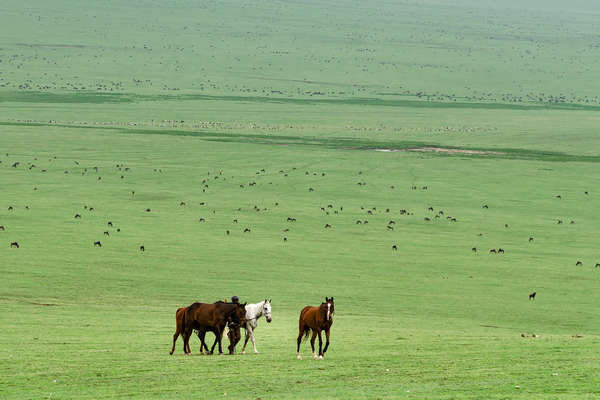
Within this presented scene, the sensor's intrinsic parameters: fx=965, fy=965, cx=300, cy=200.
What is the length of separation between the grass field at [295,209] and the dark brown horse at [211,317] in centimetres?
55

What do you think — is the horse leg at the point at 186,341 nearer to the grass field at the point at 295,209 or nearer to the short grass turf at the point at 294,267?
the grass field at the point at 295,209

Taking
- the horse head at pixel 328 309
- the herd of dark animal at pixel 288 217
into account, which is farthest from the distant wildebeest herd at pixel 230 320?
the herd of dark animal at pixel 288 217

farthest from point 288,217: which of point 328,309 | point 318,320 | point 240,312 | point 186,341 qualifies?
point 328,309

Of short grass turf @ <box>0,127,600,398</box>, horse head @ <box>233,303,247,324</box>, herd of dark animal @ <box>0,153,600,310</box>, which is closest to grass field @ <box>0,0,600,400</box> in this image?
short grass turf @ <box>0,127,600,398</box>

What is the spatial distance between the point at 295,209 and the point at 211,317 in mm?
33192

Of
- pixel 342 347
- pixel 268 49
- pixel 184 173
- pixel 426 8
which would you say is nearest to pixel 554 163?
pixel 184 173

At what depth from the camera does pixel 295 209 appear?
166ft

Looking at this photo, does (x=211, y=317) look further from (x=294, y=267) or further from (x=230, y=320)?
(x=294, y=267)

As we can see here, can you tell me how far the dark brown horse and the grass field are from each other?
554mm

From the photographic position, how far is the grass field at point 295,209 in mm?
16562

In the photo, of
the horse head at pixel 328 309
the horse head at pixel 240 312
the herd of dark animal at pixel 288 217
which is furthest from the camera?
the herd of dark animal at pixel 288 217

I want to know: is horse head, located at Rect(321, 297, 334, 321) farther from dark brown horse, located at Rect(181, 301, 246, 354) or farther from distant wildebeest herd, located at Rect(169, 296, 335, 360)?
dark brown horse, located at Rect(181, 301, 246, 354)

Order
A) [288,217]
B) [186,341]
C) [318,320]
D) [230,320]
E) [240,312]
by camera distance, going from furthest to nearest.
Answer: [288,217]
[186,341]
[230,320]
[240,312]
[318,320]

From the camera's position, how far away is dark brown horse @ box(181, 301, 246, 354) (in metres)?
17.2
